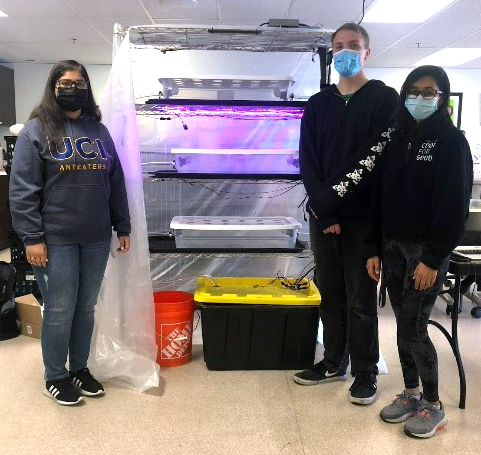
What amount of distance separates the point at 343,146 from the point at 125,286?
3.88 ft

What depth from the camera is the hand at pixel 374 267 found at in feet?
5.97

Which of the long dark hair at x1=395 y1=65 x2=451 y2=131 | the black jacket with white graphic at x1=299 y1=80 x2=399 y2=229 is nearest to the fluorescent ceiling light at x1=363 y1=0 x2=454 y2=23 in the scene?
the black jacket with white graphic at x1=299 y1=80 x2=399 y2=229

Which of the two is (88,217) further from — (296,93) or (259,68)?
(259,68)

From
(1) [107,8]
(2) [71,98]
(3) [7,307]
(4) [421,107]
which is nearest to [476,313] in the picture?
(4) [421,107]

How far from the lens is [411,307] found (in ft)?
5.40

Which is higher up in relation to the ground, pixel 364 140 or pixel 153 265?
pixel 364 140

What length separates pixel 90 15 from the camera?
14.9 ft

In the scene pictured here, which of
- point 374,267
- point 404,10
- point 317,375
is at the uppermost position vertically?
point 404,10

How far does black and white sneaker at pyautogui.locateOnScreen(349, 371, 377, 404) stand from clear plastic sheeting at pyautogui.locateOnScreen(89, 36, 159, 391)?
35.7 inches

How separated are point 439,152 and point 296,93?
1378 millimetres

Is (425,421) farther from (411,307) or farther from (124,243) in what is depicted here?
(124,243)

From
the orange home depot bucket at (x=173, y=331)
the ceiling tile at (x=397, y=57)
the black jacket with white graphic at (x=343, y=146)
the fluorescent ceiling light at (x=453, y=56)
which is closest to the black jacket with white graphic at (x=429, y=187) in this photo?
the black jacket with white graphic at (x=343, y=146)

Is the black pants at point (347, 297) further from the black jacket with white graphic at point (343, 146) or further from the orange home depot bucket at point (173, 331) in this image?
the orange home depot bucket at point (173, 331)

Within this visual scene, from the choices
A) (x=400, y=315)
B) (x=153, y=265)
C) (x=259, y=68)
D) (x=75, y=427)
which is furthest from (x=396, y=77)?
(x=75, y=427)
